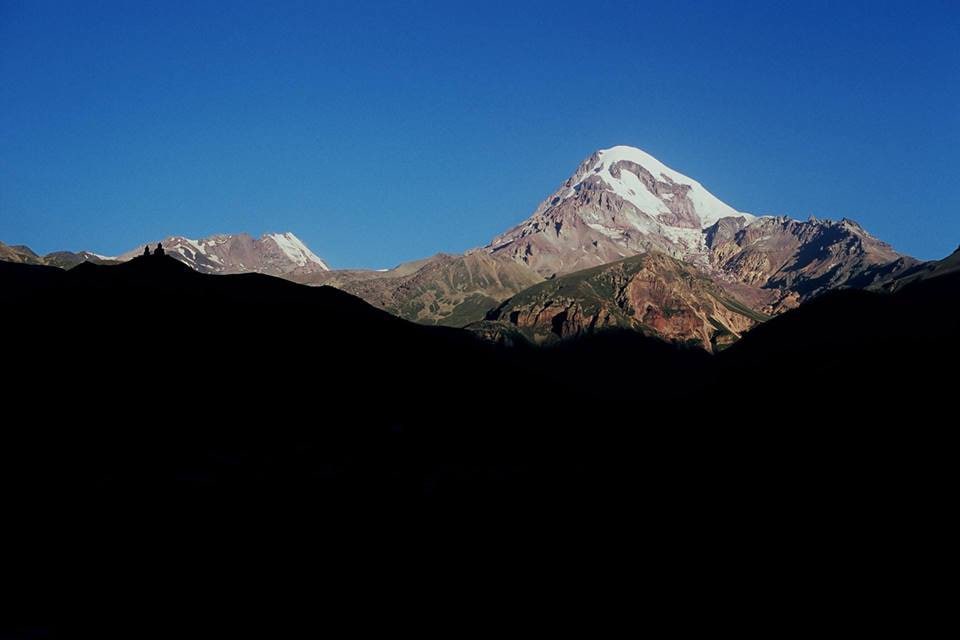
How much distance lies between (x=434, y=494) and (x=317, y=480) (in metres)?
24.8

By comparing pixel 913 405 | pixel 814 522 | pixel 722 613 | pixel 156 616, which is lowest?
pixel 156 616

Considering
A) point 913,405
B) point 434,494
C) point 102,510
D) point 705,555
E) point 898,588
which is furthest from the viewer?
point 434,494

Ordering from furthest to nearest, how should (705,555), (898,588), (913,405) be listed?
(913,405), (705,555), (898,588)

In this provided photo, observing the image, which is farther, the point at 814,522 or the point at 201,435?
the point at 201,435

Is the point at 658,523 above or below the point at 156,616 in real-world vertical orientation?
above

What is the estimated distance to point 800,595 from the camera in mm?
120188

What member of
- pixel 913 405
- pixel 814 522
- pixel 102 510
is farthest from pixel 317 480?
pixel 913 405

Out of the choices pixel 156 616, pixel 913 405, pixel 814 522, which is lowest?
pixel 156 616

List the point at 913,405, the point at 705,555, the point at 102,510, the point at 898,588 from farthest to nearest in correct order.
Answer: the point at 913,405 < the point at 102,510 < the point at 705,555 < the point at 898,588

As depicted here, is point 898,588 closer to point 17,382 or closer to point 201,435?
point 201,435

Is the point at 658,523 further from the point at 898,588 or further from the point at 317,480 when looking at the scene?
the point at 317,480

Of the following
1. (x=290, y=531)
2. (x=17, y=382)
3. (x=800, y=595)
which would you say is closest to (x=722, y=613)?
(x=800, y=595)

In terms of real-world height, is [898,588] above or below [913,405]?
below

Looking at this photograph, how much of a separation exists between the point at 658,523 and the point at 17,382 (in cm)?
14023
